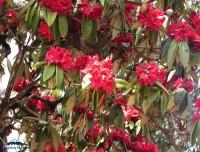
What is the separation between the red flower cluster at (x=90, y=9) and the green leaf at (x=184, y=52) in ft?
1.34

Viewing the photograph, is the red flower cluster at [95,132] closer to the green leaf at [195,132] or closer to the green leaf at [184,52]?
the green leaf at [195,132]

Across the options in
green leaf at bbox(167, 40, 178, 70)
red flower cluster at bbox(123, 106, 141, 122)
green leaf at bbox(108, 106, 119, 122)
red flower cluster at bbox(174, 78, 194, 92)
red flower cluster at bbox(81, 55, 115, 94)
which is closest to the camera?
red flower cluster at bbox(81, 55, 115, 94)

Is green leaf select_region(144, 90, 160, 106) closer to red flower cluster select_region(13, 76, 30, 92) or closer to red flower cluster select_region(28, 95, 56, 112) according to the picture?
red flower cluster select_region(28, 95, 56, 112)

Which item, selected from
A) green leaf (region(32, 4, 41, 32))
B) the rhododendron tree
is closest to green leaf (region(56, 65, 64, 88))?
the rhododendron tree

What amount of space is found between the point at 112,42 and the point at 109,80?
0.70m

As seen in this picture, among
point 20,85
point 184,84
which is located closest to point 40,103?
point 20,85

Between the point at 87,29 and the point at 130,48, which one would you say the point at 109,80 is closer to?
the point at 87,29

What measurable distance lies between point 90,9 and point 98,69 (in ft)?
1.46

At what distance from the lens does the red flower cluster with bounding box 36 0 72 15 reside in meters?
2.05

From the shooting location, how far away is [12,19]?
258cm

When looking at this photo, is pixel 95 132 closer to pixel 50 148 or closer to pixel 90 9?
pixel 50 148

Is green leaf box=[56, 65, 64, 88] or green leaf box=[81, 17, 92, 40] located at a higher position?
green leaf box=[81, 17, 92, 40]

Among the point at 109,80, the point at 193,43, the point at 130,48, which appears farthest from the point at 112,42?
the point at 109,80

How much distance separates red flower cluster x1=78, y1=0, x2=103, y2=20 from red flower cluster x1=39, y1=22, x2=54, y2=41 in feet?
0.58
